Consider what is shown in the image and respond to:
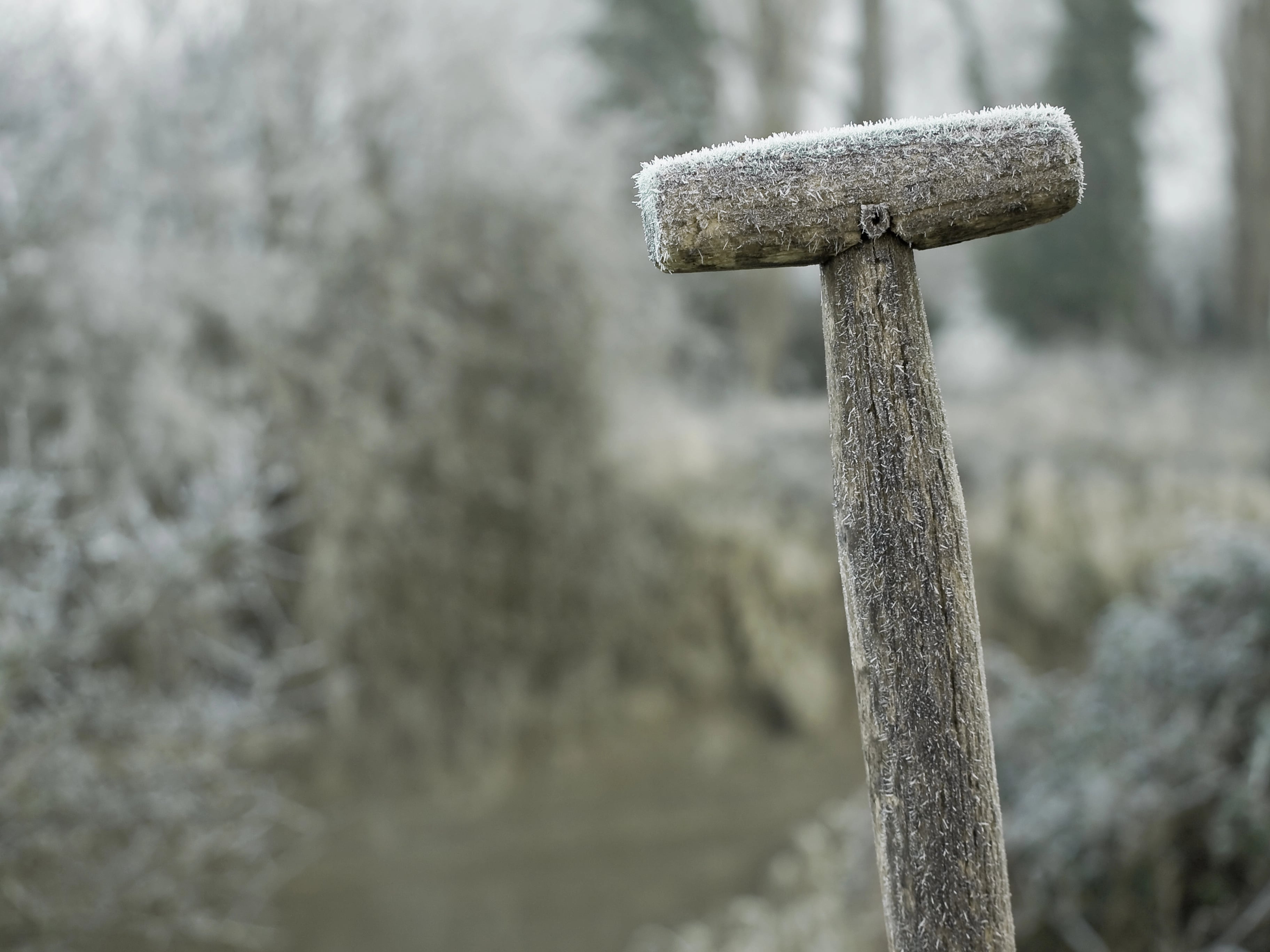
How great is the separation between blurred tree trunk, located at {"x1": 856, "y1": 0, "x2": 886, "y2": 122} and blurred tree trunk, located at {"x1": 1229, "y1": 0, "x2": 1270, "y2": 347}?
3.37 metres

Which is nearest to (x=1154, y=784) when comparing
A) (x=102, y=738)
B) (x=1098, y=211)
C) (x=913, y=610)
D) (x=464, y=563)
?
(x=913, y=610)

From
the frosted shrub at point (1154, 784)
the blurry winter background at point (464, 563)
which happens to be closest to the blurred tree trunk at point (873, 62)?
the blurry winter background at point (464, 563)

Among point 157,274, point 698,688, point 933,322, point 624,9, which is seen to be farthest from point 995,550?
point 624,9

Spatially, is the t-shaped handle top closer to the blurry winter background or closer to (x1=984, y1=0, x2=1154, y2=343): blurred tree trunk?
the blurry winter background

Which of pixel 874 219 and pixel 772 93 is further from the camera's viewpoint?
pixel 772 93

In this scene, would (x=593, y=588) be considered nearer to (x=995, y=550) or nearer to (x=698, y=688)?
(x=698, y=688)

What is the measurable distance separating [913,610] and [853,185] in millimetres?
518

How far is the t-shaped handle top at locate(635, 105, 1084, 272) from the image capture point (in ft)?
4.33

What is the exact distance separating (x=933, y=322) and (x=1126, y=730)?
27.9ft

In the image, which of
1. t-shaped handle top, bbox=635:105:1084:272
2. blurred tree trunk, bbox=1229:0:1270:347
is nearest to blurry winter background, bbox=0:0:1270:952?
blurred tree trunk, bbox=1229:0:1270:347

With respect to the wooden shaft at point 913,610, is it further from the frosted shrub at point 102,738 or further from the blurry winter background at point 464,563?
the frosted shrub at point 102,738

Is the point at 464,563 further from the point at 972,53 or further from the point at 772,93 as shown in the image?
the point at 972,53

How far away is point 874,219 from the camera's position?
4.41ft

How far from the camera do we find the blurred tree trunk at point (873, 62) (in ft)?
33.7
